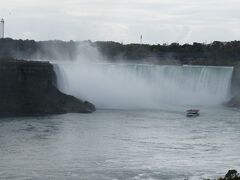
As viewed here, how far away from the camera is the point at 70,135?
106 ft

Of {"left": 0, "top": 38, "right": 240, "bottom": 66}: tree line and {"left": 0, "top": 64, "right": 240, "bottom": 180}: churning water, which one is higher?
{"left": 0, "top": 38, "right": 240, "bottom": 66}: tree line

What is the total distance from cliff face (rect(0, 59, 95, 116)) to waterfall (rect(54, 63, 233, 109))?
5385 millimetres

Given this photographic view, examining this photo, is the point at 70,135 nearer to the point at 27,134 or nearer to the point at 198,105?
the point at 27,134

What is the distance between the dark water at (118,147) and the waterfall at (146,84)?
10152mm

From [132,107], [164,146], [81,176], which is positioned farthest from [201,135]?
[132,107]

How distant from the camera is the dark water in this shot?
2328 centimetres

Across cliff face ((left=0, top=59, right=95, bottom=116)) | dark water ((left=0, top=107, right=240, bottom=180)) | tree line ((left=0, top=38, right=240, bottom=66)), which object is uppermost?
tree line ((left=0, top=38, right=240, bottom=66))

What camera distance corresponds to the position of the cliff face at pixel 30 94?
43594 mm

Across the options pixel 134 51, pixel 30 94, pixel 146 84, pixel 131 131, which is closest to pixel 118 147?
pixel 131 131

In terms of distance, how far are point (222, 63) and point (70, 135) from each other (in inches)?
1658

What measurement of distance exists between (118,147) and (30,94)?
1746 cm

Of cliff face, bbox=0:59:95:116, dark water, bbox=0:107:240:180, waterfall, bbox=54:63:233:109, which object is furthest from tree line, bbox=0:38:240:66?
dark water, bbox=0:107:240:180

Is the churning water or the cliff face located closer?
the churning water

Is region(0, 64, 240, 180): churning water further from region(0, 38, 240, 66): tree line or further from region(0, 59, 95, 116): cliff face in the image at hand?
region(0, 38, 240, 66): tree line
